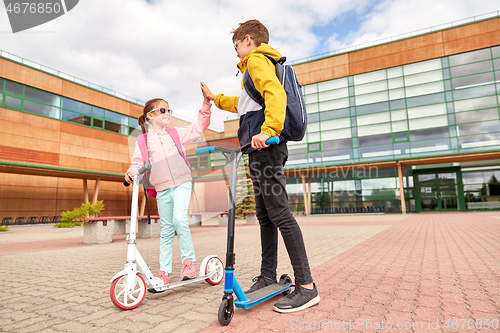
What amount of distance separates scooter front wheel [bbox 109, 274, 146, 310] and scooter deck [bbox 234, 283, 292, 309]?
0.93m

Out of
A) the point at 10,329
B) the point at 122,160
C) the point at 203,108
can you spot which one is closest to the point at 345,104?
the point at 122,160

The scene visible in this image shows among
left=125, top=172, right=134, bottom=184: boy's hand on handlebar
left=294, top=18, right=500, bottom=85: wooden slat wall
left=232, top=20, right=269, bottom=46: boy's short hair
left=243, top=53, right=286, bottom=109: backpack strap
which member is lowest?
left=125, top=172, right=134, bottom=184: boy's hand on handlebar

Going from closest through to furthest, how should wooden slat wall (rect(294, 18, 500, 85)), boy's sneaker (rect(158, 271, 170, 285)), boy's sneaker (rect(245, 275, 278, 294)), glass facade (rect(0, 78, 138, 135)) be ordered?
boy's sneaker (rect(245, 275, 278, 294)), boy's sneaker (rect(158, 271, 170, 285)), glass facade (rect(0, 78, 138, 135)), wooden slat wall (rect(294, 18, 500, 85))

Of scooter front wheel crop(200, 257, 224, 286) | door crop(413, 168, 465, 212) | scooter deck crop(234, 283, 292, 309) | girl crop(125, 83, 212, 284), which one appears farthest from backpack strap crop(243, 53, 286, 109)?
door crop(413, 168, 465, 212)

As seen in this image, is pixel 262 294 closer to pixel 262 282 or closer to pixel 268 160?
pixel 262 282

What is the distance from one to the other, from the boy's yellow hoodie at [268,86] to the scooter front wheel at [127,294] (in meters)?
1.67

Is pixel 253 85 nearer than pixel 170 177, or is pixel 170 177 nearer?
pixel 253 85

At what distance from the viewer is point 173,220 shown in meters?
3.12

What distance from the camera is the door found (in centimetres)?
2373

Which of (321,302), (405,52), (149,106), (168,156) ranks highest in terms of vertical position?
(405,52)

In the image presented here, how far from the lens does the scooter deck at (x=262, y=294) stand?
7.11ft

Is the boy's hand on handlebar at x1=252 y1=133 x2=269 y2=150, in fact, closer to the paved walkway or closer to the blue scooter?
the blue scooter

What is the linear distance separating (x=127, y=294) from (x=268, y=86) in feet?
6.65

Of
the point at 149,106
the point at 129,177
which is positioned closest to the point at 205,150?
the point at 129,177
